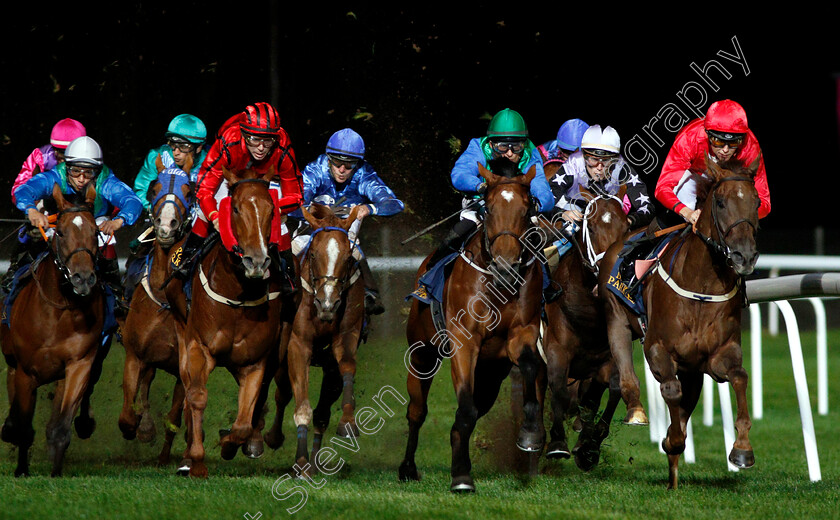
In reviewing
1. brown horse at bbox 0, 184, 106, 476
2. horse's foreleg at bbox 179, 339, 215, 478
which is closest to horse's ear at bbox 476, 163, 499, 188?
horse's foreleg at bbox 179, 339, 215, 478

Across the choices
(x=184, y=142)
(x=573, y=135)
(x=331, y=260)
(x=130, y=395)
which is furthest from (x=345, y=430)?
(x=573, y=135)

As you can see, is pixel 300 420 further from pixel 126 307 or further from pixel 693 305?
pixel 693 305

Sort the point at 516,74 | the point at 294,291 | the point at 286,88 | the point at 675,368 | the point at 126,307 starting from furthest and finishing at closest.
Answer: the point at 286,88 → the point at 516,74 → the point at 126,307 → the point at 294,291 → the point at 675,368

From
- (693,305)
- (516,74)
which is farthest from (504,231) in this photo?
(516,74)

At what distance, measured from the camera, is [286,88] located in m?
13.7

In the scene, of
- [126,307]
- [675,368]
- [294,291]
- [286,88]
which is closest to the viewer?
[675,368]

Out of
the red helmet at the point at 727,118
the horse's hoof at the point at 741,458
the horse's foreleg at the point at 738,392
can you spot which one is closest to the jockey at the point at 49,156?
the red helmet at the point at 727,118

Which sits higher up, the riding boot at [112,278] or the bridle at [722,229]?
the bridle at [722,229]

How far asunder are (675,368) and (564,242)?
166cm

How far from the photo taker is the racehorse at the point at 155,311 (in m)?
7.67

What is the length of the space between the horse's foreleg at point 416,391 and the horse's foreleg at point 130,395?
186 centimetres

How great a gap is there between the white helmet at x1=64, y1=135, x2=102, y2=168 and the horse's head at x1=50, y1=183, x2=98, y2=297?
448mm

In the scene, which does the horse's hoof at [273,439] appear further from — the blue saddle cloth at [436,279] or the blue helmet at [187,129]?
the blue helmet at [187,129]

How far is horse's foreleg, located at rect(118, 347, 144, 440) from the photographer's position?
7684mm
